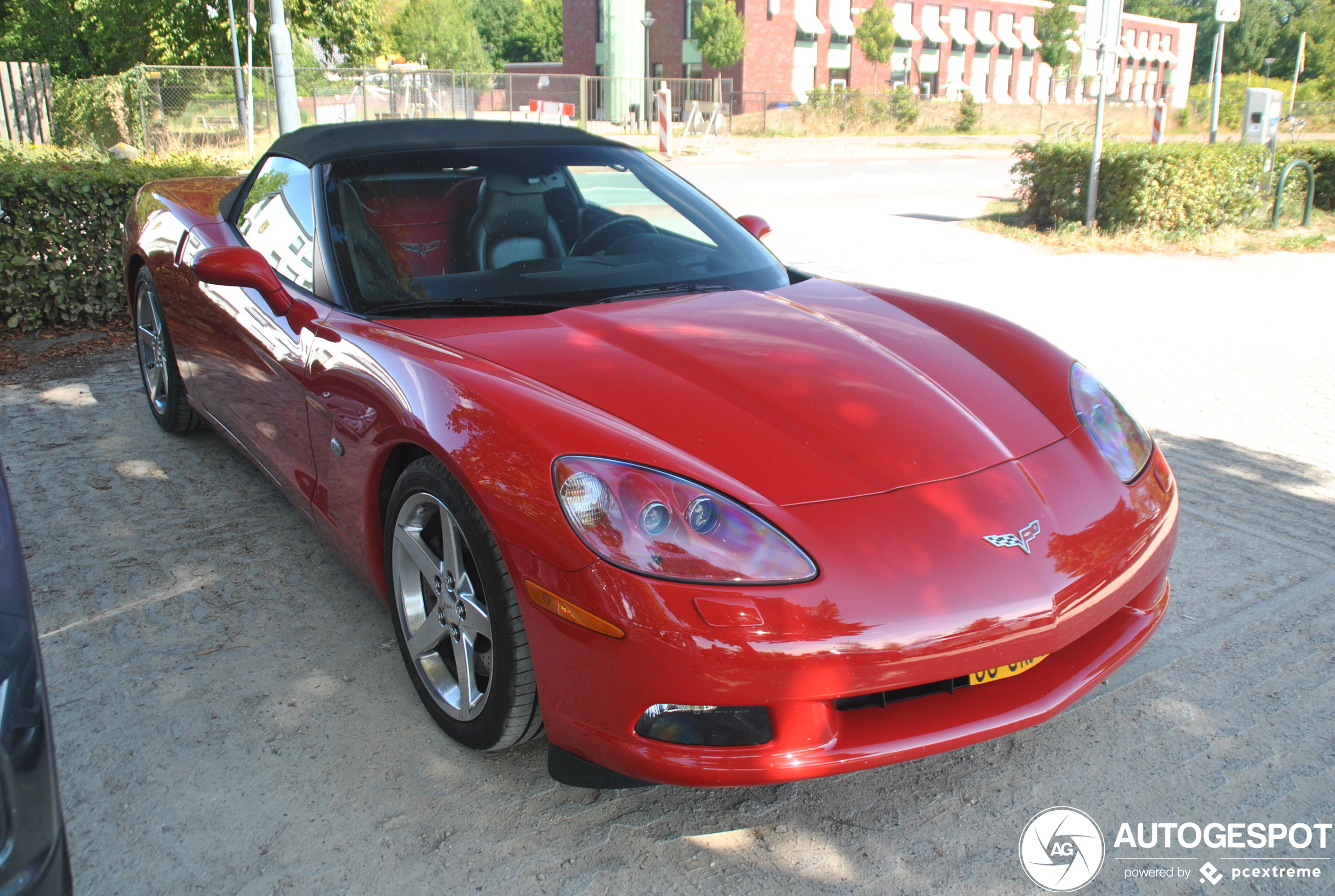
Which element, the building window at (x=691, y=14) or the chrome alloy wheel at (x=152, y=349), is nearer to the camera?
the chrome alloy wheel at (x=152, y=349)

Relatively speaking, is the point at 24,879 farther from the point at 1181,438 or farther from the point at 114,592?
the point at 1181,438

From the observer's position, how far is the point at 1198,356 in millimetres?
6379

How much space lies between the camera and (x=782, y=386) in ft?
8.04

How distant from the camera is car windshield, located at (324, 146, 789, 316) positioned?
293 cm

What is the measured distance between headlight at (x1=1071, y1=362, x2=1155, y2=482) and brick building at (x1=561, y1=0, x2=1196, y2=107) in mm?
43389

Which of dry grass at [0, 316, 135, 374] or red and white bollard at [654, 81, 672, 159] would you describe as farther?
red and white bollard at [654, 81, 672, 159]

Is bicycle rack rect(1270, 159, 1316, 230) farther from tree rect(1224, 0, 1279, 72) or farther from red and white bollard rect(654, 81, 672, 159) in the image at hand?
tree rect(1224, 0, 1279, 72)

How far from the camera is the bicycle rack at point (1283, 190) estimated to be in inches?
469

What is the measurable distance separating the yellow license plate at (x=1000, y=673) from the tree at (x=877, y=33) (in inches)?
2116

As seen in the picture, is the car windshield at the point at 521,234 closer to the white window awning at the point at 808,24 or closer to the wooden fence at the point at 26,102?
the wooden fence at the point at 26,102

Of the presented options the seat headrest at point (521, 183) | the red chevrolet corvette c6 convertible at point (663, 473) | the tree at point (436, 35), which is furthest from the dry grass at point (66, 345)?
the tree at point (436, 35)

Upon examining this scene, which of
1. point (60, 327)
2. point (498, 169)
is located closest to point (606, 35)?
point (60, 327)

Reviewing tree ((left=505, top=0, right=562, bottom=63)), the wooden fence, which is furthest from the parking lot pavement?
tree ((left=505, top=0, right=562, bottom=63))

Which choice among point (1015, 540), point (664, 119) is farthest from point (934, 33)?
point (1015, 540)
